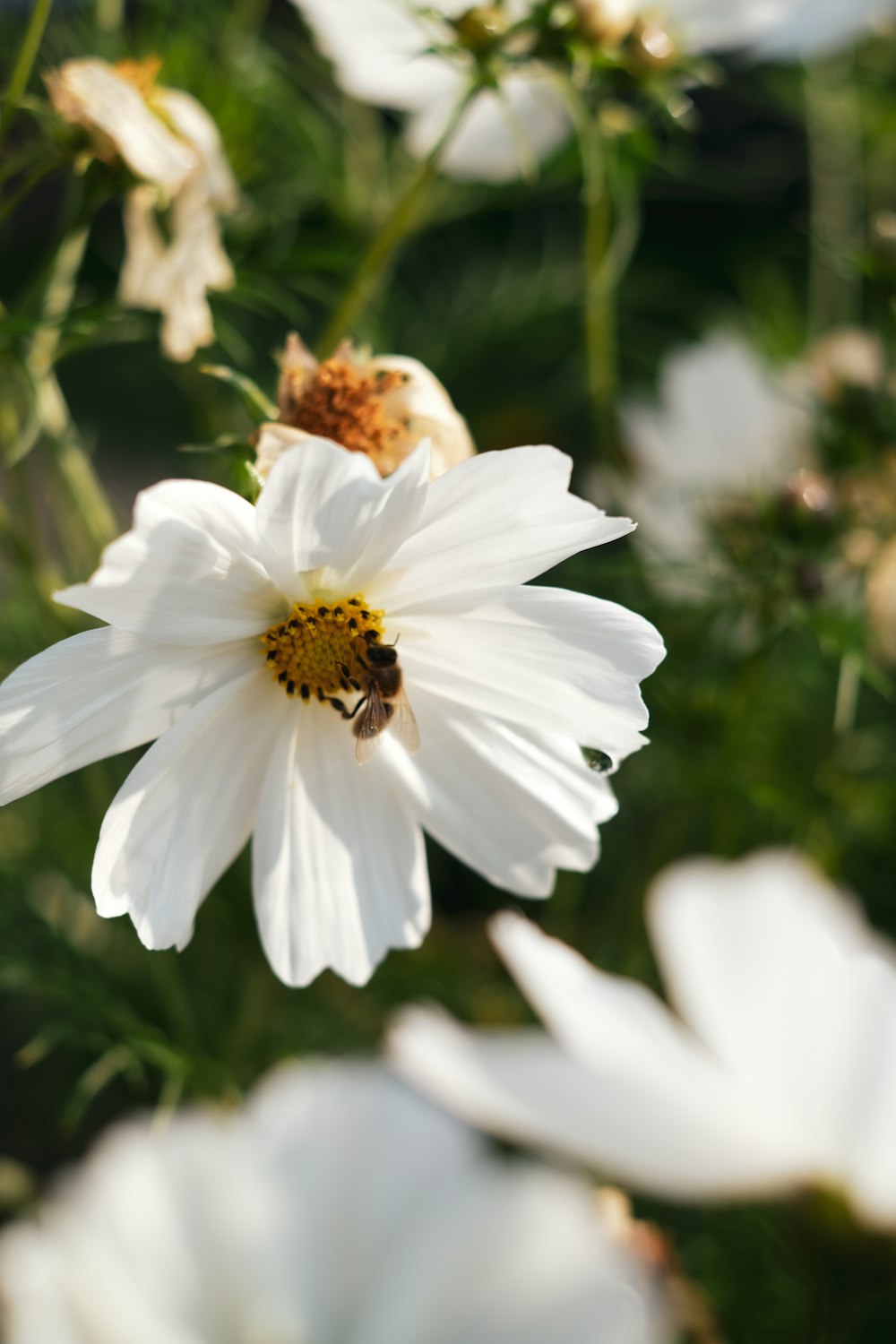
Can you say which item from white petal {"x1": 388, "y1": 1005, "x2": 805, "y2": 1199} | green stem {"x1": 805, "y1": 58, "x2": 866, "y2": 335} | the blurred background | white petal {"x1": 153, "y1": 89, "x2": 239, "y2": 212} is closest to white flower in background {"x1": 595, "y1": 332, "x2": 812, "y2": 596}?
the blurred background

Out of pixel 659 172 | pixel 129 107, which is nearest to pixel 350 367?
pixel 129 107

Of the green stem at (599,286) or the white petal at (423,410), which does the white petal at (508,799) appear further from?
the green stem at (599,286)

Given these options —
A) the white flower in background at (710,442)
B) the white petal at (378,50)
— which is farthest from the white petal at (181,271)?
the white flower in background at (710,442)

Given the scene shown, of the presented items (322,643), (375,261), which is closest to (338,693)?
Result: (322,643)

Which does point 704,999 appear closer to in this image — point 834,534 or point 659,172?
point 834,534

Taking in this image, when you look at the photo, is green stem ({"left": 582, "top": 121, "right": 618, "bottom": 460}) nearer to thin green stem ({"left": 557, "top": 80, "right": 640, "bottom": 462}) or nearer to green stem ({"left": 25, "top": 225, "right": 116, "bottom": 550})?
thin green stem ({"left": 557, "top": 80, "right": 640, "bottom": 462})
